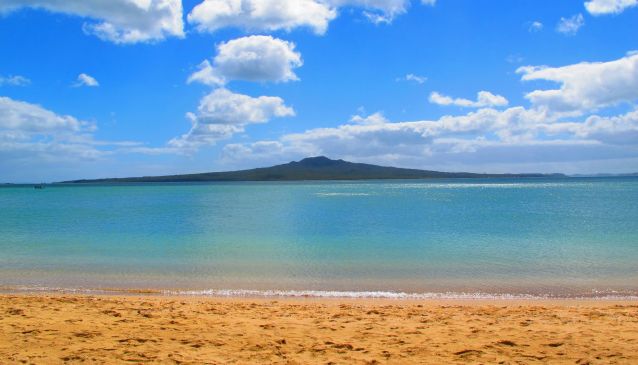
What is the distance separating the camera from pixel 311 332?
27.1 ft

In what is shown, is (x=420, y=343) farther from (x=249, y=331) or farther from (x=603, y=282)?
(x=603, y=282)

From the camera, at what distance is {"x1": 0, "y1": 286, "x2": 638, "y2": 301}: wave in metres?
12.0

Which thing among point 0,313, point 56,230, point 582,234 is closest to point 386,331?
point 0,313

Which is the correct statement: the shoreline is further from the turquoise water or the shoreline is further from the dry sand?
the dry sand

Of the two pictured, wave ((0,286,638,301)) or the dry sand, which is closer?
the dry sand

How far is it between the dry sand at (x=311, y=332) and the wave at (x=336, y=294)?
106cm

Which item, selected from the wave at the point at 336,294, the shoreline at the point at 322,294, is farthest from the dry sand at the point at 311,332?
the wave at the point at 336,294

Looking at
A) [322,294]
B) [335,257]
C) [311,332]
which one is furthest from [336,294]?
[335,257]

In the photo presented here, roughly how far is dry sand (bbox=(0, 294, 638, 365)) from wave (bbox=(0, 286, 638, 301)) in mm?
1065

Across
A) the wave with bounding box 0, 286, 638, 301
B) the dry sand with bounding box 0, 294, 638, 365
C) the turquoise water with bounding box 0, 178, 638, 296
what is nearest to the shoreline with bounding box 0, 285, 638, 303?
the wave with bounding box 0, 286, 638, 301

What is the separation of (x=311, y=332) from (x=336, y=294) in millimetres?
4257

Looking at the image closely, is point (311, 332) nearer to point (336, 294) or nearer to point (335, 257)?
point (336, 294)

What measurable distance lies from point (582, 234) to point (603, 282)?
1299 centimetres

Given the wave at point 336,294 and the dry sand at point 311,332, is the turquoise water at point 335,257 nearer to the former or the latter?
the wave at point 336,294
